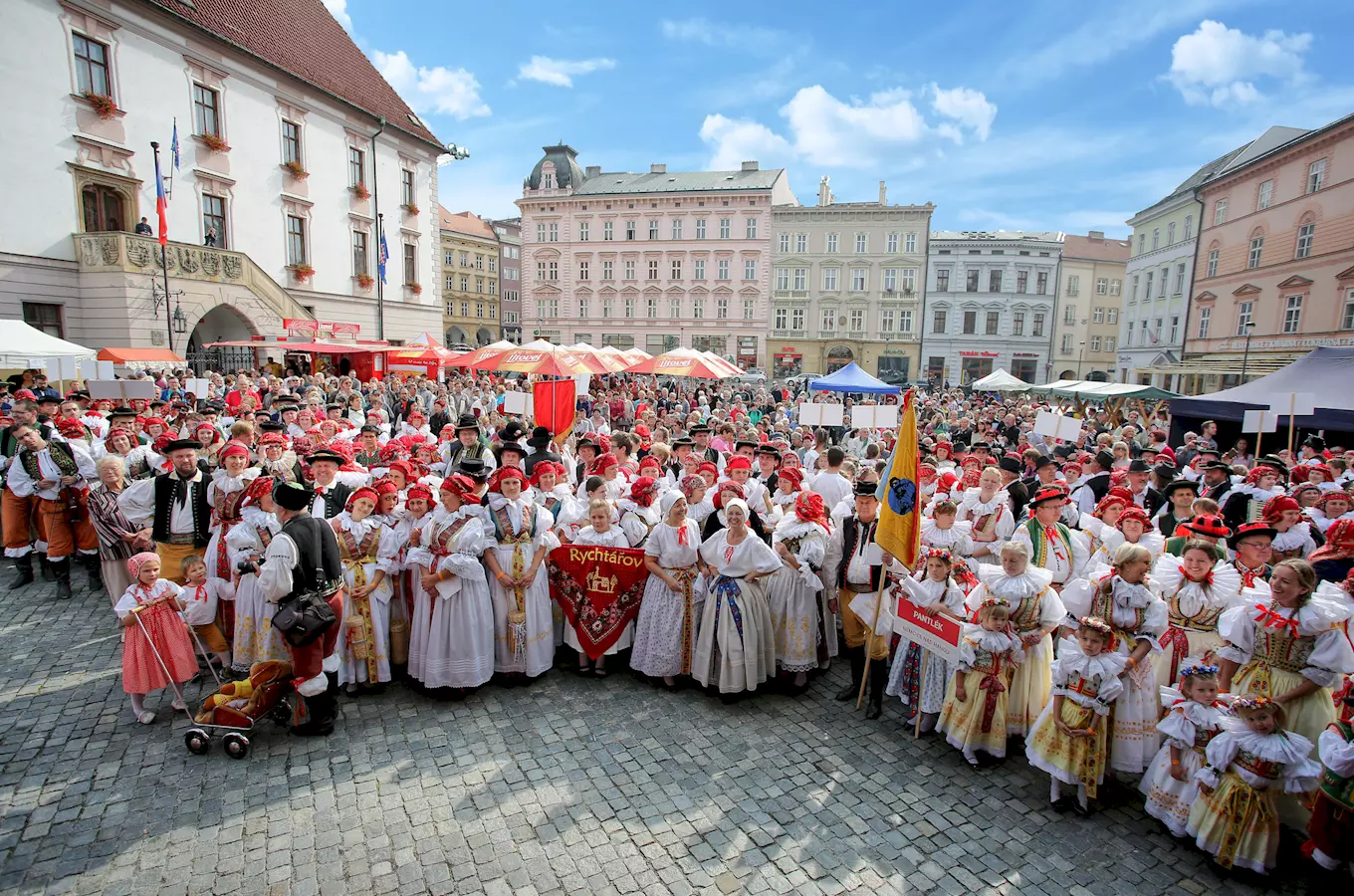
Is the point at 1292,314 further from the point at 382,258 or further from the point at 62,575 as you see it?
the point at 62,575

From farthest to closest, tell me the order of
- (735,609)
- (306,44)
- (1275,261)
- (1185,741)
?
(1275,261) → (306,44) → (735,609) → (1185,741)

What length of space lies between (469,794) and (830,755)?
267 centimetres

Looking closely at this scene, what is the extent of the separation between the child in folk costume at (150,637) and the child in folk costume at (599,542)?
314 centimetres

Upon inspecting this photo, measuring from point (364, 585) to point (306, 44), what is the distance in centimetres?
3392

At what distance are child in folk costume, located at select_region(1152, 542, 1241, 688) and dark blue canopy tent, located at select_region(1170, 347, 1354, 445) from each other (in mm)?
9207

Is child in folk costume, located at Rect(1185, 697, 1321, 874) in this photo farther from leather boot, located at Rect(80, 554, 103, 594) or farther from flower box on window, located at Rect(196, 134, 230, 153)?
flower box on window, located at Rect(196, 134, 230, 153)

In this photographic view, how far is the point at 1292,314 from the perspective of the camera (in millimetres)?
31047

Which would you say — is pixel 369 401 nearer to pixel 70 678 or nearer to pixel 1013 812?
pixel 70 678

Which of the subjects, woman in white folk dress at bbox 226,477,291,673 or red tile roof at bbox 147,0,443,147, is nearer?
woman in white folk dress at bbox 226,477,291,673

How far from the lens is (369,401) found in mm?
16344

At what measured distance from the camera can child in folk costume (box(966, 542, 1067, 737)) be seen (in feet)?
15.7

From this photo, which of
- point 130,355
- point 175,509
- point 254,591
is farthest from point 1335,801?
point 130,355

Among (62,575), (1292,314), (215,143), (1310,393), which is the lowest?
(62,575)

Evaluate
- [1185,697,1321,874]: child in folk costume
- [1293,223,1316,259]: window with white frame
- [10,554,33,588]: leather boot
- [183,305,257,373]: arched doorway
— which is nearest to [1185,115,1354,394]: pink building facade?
[1293,223,1316,259]: window with white frame
